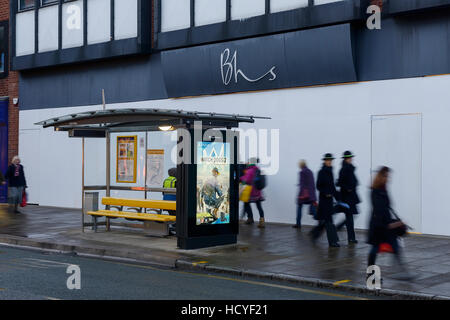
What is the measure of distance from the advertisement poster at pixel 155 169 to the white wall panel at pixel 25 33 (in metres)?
9.65

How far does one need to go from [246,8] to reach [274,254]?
25.5 ft

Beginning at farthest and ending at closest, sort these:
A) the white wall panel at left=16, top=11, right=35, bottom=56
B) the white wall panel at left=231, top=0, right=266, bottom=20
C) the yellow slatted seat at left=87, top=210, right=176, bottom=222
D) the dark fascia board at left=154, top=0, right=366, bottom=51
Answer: the white wall panel at left=16, top=11, right=35, bottom=56, the white wall panel at left=231, top=0, right=266, bottom=20, the dark fascia board at left=154, top=0, right=366, bottom=51, the yellow slatted seat at left=87, top=210, right=176, bottom=222

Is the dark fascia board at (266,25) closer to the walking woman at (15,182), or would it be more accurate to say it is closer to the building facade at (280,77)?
the building facade at (280,77)

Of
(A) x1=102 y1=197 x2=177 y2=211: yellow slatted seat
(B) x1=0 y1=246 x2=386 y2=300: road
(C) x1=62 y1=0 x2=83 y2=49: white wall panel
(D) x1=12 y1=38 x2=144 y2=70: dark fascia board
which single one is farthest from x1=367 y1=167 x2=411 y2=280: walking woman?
(C) x1=62 y1=0 x2=83 y2=49: white wall panel

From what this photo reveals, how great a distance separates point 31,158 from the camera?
22.7m

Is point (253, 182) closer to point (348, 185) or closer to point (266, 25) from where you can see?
point (348, 185)

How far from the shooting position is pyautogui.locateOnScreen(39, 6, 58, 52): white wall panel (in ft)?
70.1

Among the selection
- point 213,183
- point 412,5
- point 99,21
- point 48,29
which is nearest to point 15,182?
point 99,21

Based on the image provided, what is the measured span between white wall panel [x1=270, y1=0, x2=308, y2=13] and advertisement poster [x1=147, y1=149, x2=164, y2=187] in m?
4.75

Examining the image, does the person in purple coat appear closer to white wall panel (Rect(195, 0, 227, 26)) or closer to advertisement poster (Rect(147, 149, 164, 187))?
advertisement poster (Rect(147, 149, 164, 187))

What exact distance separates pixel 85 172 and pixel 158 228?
121 inches

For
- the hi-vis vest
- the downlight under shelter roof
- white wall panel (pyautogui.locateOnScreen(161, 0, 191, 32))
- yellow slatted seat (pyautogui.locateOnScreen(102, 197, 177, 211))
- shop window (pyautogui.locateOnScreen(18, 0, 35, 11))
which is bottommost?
yellow slatted seat (pyautogui.locateOnScreen(102, 197, 177, 211))

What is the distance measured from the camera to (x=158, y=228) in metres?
13.1

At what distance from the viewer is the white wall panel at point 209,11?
16938 mm
